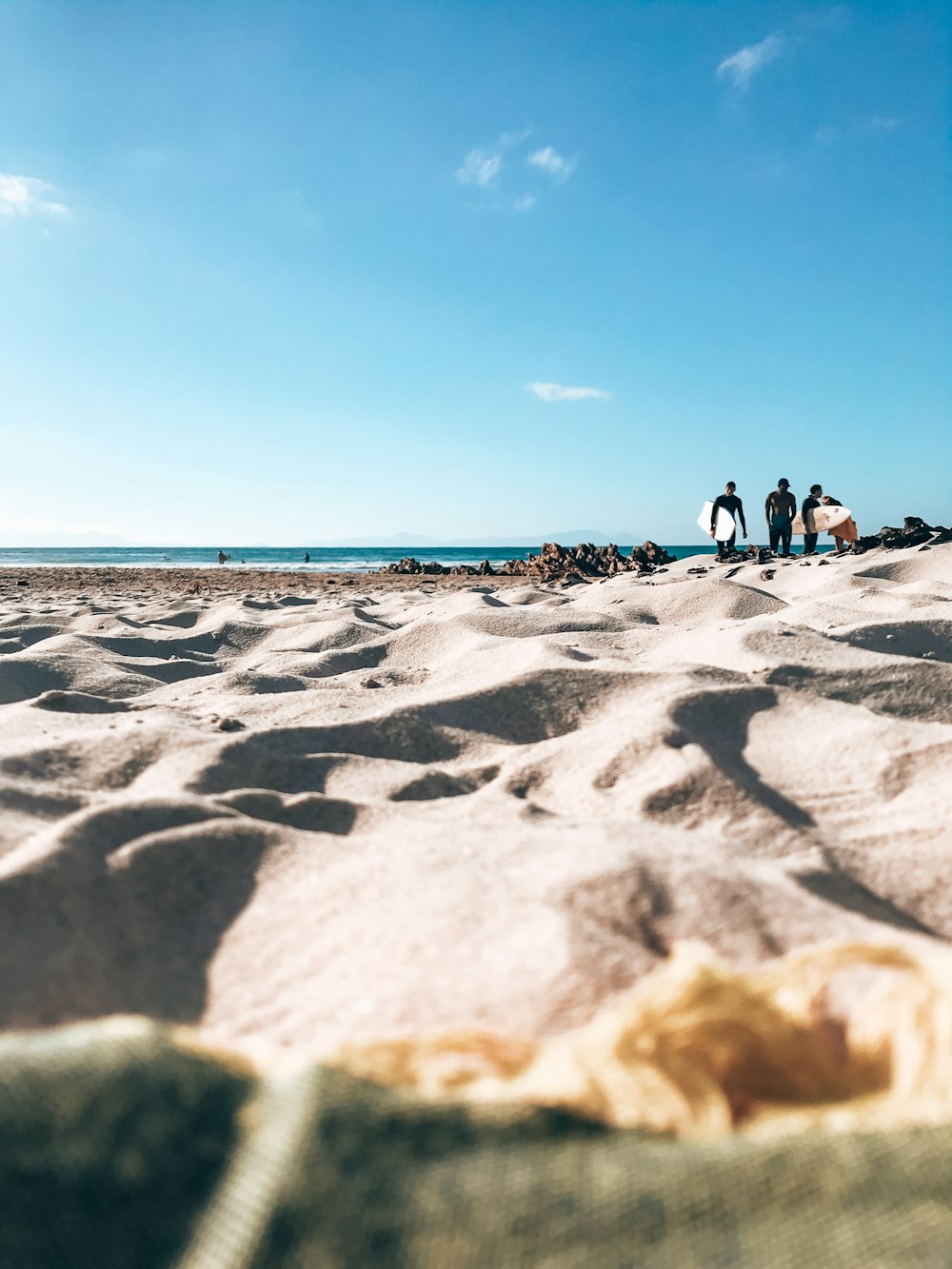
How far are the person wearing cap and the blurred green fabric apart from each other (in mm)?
9283

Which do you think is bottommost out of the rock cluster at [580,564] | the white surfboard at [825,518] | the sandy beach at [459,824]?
the sandy beach at [459,824]

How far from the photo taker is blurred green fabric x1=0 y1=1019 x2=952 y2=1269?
1.76 feet

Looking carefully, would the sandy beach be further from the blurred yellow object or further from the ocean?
the ocean

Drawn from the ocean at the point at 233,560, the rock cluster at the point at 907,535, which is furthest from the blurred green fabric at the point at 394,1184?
the ocean at the point at 233,560

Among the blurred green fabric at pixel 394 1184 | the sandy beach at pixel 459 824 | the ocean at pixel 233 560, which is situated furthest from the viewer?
the ocean at pixel 233 560

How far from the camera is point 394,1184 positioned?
1.85 ft

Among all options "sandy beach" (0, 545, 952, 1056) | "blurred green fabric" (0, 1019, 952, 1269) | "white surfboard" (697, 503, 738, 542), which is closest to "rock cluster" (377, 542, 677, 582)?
"white surfboard" (697, 503, 738, 542)

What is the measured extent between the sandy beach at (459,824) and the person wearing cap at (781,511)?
6.50m

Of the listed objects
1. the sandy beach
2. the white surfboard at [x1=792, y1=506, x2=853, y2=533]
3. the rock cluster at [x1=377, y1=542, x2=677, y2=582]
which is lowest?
the sandy beach

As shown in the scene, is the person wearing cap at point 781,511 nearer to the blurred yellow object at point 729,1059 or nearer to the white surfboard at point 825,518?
the white surfboard at point 825,518

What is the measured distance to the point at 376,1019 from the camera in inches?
38.9

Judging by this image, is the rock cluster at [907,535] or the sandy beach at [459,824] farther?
the rock cluster at [907,535]

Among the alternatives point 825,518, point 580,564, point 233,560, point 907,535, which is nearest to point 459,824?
point 907,535

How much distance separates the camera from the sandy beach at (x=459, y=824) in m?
1.10
